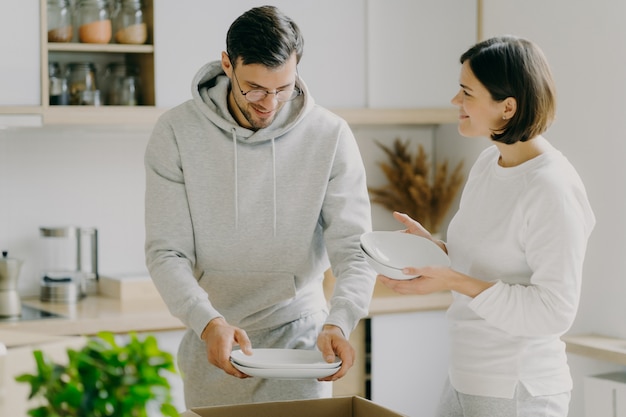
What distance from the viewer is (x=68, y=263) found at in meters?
3.49

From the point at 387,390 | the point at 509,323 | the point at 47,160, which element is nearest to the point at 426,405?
the point at 387,390

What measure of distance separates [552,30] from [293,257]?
1.72m

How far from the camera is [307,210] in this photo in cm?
195

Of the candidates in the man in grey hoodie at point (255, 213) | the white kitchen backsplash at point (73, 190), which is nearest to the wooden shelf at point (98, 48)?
the white kitchen backsplash at point (73, 190)

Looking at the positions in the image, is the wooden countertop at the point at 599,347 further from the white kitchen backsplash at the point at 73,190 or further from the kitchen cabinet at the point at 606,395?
the white kitchen backsplash at the point at 73,190

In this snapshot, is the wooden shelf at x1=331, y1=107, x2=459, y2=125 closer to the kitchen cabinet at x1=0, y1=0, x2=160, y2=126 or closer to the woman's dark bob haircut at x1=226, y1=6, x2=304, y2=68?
the kitchen cabinet at x1=0, y1=0, x2=160, y2=126

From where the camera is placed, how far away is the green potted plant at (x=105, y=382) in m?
1.00

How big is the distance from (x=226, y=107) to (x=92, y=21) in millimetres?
1414

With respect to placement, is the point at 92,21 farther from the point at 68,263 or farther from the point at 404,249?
the point at 404,249

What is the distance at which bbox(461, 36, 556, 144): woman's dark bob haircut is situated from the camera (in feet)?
5.59

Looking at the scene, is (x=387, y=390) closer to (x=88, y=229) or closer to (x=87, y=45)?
(x=88, y=229)

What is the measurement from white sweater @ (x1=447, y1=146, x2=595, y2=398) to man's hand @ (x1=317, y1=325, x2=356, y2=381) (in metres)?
0.21

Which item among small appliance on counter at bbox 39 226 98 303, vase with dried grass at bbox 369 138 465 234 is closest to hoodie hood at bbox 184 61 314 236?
small appliance on counter at bbox 39 226 98 303

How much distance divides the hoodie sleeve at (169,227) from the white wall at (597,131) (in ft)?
5.29
